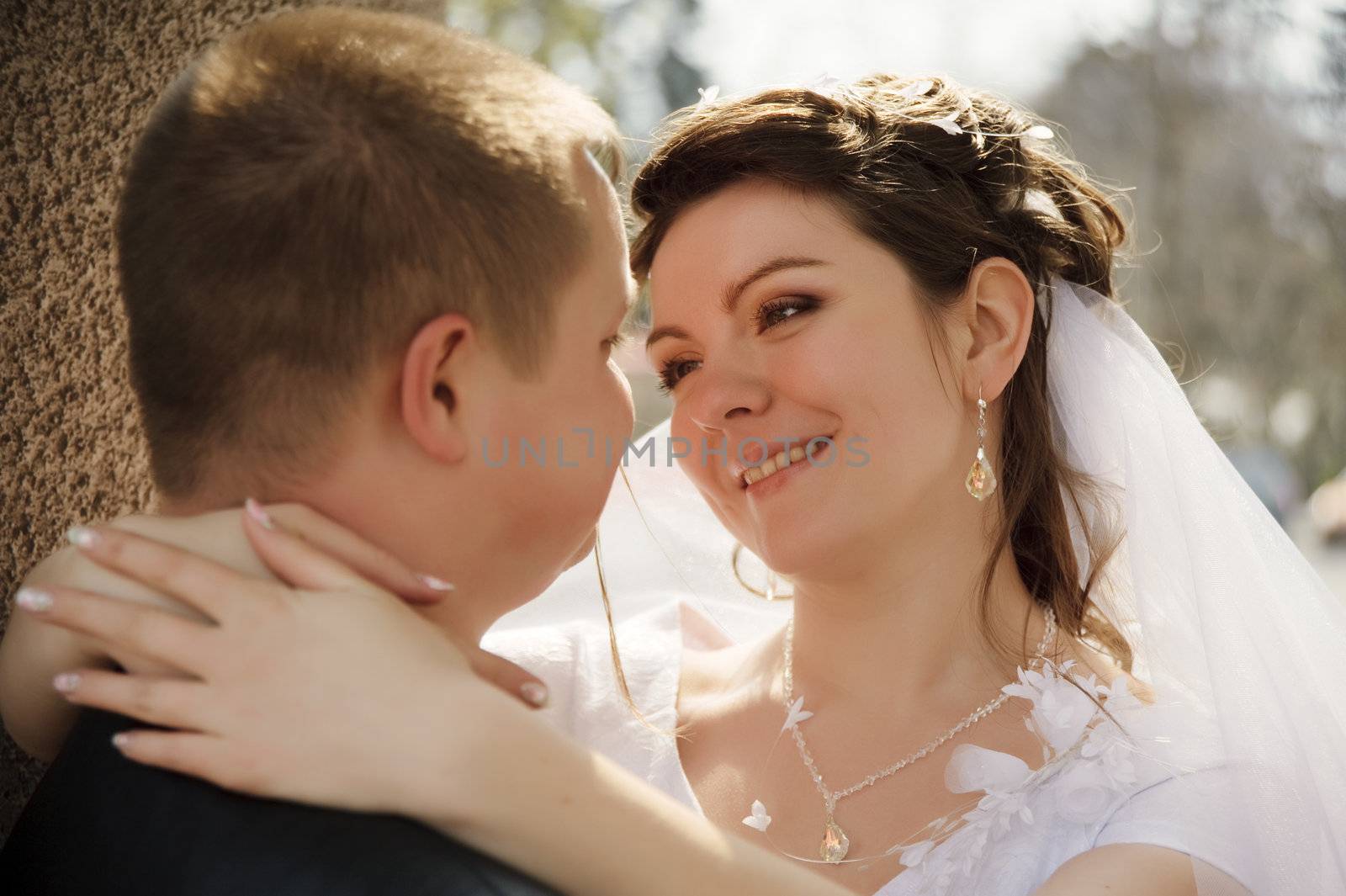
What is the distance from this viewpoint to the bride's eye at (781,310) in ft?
8.30

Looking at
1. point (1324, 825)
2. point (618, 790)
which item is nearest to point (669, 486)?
point (1324, 825)

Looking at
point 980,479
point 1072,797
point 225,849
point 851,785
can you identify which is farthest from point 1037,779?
point 225,849

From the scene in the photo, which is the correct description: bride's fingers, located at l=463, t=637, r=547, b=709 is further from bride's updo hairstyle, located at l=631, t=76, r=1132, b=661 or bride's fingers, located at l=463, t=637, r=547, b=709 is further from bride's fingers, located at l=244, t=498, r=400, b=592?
bride's updo hairstyle, located at l=631, t=76, r=1132, b=661

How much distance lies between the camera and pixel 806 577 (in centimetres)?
263

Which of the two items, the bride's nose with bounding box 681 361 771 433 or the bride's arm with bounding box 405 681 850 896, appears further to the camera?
the bride's nose with bounding box 681 361 771 433

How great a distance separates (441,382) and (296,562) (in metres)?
0.27

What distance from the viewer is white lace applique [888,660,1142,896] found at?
7.48 feet

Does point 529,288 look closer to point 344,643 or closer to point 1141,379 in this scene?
point 344,643

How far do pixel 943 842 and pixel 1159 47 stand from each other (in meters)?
8.32

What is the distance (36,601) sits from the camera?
1.39 metres

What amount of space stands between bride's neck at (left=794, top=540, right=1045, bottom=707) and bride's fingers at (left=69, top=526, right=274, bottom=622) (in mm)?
1545

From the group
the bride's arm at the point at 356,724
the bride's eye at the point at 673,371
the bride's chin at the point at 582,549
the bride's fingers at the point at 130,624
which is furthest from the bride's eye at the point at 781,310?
the bride's fingers at the point at 130,624

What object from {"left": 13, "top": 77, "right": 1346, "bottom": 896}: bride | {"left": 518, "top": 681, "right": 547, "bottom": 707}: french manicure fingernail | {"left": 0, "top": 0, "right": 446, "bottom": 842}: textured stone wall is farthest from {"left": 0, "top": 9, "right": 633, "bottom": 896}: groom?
{"left": 13, "top": 77, "right": 1346, "bottom": 896}: bride

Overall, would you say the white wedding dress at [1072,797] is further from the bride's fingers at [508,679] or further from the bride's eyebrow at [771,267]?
the bride's fingers at [508,679]
